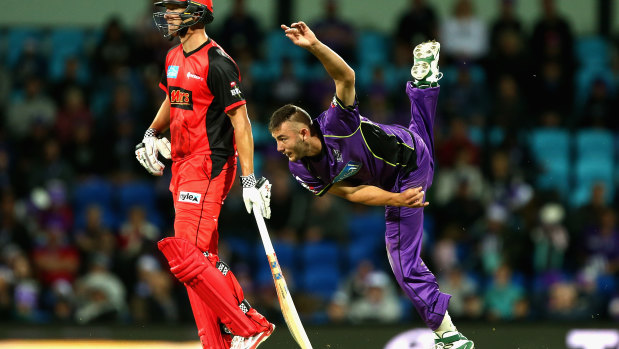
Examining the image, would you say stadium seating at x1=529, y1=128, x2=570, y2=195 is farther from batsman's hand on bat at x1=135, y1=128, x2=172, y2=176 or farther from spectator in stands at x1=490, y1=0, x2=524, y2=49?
batsman's hand on bat at x1=135, y1=128, x2=172, y2=176

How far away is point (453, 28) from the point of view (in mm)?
12719

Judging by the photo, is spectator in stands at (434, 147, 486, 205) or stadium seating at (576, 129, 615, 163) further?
stadium seating at (576, 129, 615, 163)

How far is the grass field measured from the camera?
24.4 ft

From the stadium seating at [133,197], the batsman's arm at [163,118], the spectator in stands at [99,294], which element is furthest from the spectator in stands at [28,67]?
the batsman's arm at [163,118]

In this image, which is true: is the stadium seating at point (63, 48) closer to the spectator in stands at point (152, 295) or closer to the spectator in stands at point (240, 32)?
the spectator in stands at point (240, 32)

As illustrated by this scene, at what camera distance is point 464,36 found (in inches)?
500

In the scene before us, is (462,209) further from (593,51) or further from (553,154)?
(593,51)

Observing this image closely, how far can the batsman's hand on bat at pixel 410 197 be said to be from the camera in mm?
6035

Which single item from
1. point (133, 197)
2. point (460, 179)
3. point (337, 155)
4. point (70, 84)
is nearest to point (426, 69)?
point (337, 155)

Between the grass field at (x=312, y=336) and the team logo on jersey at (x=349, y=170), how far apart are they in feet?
5.43

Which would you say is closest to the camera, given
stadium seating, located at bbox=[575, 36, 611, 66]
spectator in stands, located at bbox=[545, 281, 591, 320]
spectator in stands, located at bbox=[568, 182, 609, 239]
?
spectator in stands, located at bbox=[545, 281, 591, 320]

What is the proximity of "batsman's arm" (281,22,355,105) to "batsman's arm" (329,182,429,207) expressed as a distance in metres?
0.71

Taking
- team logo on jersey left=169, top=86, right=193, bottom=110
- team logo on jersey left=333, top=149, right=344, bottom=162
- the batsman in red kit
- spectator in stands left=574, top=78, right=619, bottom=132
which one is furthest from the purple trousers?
spectator in stands left=574, top=78, right=619, bottom=132

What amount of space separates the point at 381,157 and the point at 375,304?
12.5 ft
